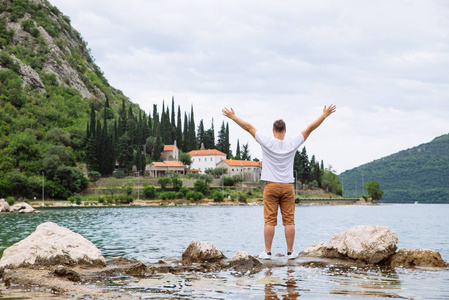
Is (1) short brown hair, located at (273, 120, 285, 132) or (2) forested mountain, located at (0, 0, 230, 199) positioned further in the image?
(2) forested mountain, located at (0, 0, 230, 199)

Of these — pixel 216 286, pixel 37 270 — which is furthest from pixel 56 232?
pixel 216 286

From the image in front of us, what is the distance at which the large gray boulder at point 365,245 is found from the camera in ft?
27.3

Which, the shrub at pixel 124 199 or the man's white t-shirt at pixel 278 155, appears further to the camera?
the shrub at pixel 124 199

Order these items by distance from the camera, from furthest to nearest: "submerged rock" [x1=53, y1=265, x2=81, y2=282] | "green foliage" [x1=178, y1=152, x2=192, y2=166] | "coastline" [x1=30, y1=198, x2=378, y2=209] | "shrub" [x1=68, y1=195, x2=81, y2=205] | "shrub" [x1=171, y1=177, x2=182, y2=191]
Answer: "green foliage" [x1=178, y1=152, x2=192, y2=166] < "shrub" [x1=171, y1=177, x2=182, y2=191] < "shrub" [x1=68, y1=195, x2=81, y2=205] < "coastline" [x1=30, y1=198, x2=378, y2=209] < "submerged rock" [x1=53, y1=265, x2=81, y2=282]

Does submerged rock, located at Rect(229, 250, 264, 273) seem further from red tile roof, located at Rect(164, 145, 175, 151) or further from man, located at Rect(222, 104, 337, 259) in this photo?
red tile roof, located at Rect(164, 145, 175, 151)

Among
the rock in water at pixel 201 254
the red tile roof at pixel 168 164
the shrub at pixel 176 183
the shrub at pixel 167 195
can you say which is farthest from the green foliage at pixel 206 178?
the rock in water at pixel 201 254

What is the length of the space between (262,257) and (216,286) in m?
1.96

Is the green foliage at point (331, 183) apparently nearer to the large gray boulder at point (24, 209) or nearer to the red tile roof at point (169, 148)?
the red tile roof at point (169, 148)

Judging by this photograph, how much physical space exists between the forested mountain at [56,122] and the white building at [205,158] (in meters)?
4.96

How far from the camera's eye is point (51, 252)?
306 inches

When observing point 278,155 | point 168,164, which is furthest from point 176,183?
point 278,155

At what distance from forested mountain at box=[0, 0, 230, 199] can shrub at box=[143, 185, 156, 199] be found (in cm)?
963

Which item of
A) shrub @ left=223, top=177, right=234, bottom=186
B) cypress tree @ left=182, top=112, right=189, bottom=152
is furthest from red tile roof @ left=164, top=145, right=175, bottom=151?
shrub @ left=223, top=177, right=234, bottom=186

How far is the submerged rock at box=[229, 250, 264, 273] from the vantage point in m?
7.39
